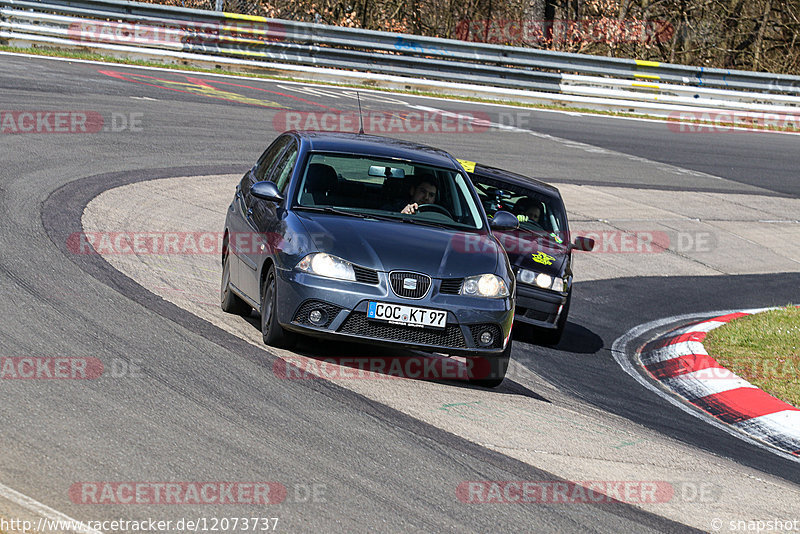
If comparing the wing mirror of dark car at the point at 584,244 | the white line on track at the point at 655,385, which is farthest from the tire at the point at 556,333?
the wing mirror of dark car at the point at 584,244

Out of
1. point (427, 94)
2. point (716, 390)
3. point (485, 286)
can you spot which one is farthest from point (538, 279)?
point (427, 94)

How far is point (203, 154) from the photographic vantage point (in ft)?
51.4

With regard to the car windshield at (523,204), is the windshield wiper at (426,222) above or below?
above

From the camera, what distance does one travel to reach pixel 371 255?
715 centimetres

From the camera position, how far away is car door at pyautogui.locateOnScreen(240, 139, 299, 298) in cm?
769

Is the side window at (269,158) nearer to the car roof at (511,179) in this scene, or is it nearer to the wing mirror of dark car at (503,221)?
the wing mirror of dark car at (503,221)

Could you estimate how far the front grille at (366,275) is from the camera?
706 cm

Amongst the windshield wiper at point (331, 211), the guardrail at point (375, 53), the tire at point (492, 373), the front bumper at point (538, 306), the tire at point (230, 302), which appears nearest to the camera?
the tire at point (492, 373)

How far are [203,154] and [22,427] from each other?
35.4 feet

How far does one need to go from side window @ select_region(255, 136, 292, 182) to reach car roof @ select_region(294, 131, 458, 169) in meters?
0.18

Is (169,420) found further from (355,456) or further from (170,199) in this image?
(170,199)

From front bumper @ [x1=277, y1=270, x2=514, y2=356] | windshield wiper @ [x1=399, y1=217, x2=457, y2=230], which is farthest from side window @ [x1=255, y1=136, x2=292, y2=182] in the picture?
front bumper @ [x1=277, y1=270, x2=514, y2=356]

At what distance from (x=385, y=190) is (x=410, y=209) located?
245 mm

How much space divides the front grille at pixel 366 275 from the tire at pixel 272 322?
1.98 ft
